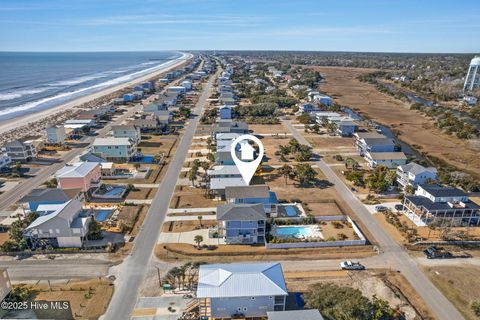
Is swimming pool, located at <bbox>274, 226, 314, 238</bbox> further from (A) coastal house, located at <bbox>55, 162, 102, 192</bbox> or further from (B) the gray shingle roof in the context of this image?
(A) coastal house, located at <bbox>55, 162, 102, 192</bbox>

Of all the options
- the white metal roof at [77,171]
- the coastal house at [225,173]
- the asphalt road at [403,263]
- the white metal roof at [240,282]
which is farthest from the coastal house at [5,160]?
the asphalt road at [403,263]

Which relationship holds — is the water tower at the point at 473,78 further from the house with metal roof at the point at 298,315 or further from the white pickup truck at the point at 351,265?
the house with metal roof at the point at 298,315

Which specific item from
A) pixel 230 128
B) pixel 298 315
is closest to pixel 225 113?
pixel 230 128

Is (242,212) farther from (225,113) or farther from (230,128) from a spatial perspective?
(225,113)

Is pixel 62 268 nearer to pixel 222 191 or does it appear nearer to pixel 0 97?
pixel 222 191

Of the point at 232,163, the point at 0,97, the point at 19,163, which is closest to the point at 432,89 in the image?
the point at 232,163

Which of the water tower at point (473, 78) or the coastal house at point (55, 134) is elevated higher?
the water tower at point (473, 78)

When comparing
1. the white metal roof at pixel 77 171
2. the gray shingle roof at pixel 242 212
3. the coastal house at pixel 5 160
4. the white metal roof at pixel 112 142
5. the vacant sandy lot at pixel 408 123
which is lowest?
the vacant sandy lot at pixel 408 123
